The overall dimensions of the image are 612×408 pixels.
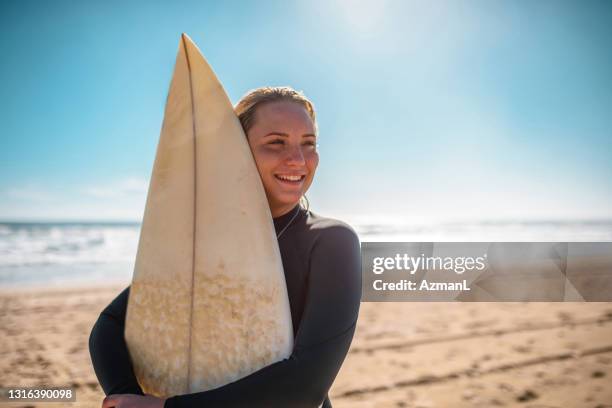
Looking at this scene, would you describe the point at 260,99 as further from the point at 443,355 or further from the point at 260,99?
the point at 443,355

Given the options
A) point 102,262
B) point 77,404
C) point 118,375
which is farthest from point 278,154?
point 102,262

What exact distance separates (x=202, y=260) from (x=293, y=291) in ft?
0.80

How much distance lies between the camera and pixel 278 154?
3.61 ft

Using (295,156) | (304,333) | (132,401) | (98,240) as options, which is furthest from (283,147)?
(98,240)

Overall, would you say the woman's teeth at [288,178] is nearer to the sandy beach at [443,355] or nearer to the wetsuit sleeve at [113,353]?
the wetsuit sleeve at [113,353]

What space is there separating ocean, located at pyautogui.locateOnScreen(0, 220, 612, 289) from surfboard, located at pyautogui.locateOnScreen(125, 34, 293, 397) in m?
9.42

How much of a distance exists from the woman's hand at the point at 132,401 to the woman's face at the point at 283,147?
0.56 meters

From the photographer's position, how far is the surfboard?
3.27 feet

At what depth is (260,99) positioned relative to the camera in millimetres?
1166

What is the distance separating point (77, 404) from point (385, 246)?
10.5 metres

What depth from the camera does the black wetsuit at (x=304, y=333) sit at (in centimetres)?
83

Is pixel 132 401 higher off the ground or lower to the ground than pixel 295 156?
lower

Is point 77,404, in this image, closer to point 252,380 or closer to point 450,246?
point 252,380

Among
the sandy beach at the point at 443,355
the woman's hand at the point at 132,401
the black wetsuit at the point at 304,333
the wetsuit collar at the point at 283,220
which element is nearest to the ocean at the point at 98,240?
the sandy beach at the point at 443,355
